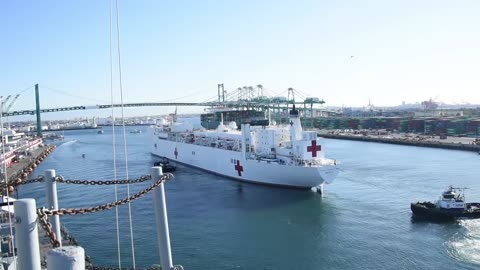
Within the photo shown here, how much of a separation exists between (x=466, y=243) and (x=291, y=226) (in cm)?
285

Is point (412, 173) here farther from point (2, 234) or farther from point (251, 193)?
point (2, 234)

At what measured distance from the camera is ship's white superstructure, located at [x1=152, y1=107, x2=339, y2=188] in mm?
10617

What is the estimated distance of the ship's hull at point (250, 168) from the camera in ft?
33.9

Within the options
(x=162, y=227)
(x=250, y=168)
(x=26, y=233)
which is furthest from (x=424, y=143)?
(x=26, y=233)

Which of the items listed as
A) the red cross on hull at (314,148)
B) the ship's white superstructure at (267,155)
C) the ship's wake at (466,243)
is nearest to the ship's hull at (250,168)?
the ship's white superstructure at (267,155)

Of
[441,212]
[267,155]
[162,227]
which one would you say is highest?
[162,227]

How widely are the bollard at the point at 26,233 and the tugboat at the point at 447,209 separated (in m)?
8.09

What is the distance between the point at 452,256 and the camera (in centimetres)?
619

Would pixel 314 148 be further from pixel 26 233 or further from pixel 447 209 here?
pixel 26 233

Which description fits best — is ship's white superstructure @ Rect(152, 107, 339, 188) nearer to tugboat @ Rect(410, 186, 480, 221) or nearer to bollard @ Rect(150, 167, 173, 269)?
tugboat @ Rect(410, 186, 480, 221)

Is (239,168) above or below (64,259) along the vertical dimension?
below

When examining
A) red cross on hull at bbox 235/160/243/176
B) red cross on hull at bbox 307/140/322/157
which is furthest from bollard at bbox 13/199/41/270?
red cross on hull at bbox 235/160/243/176

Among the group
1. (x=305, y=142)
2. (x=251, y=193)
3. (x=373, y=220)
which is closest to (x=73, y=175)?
(x=251, y=193)

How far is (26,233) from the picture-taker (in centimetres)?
124
